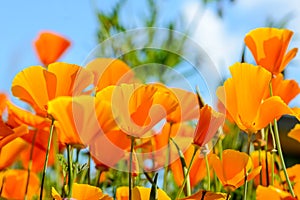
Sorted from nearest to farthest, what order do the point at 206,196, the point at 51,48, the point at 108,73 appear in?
the point at 206,196
the point at 108,73
the point at 51,48

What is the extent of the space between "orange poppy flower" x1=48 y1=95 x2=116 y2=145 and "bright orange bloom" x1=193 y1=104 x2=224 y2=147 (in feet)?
0.28

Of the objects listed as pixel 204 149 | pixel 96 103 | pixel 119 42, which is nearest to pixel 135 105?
pixel 96 103

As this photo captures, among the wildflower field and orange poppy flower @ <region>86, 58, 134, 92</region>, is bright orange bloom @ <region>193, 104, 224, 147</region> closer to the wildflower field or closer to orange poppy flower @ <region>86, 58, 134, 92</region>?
the wildflower field

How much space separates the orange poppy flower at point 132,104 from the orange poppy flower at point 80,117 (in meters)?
0.01

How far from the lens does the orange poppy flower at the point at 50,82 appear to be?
66cm

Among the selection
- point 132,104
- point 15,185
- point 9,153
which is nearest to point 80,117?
point 132,104

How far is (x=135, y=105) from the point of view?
0.63 m

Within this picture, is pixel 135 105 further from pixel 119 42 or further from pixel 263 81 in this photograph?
pixel 119 42

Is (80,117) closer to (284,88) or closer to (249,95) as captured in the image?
(249,95)

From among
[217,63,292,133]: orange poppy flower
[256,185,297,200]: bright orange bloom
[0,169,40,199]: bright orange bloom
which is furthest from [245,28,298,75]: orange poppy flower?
[0,169,40,199]: bright orange bloom

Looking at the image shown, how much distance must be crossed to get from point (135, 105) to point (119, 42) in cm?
103

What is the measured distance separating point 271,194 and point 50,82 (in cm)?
23

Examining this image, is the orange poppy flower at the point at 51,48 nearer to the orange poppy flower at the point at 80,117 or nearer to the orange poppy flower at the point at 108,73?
the orange poppy flower at the point at 108,73

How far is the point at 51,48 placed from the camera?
1.45 meters
